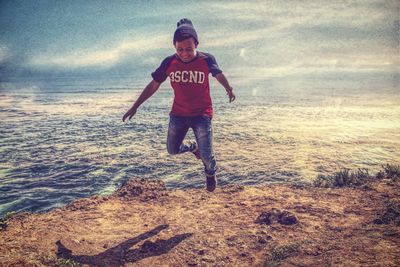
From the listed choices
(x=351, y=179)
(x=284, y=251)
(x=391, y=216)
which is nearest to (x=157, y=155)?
(x=351, y=179)

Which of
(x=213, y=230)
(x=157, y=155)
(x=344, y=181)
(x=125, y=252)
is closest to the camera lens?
(x=125, y=252)

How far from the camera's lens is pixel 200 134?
15.3ft

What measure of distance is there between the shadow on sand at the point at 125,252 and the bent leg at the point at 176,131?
134 centimetres

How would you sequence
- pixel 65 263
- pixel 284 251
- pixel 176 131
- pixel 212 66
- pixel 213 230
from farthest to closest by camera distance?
pixel 176 131 → pixel 212 66 → pixel 213 230 → pixel 284 251 → pixel 65 263

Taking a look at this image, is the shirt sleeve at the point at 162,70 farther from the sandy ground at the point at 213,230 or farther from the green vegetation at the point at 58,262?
the green vegetation at the point at 58,262

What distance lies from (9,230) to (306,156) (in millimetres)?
7544

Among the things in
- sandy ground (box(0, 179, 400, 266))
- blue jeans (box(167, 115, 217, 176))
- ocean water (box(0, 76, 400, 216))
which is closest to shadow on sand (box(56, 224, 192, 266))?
sandy ground (box(0, 179, 400, 266))

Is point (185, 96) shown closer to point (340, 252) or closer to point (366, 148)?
point (340, 252)

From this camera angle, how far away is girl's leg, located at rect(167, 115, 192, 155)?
480cm

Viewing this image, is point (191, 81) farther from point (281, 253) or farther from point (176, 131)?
point (281, 253)

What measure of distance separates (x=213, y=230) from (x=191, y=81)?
6.90 feet

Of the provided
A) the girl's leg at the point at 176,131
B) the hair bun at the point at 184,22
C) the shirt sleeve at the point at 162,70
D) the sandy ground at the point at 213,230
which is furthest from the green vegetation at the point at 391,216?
the hair bun at the point at 184,22

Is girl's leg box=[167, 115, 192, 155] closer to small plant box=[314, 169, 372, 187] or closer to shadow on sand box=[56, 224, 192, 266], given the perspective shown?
shadow on sand box=[56, 224, 192, 266]

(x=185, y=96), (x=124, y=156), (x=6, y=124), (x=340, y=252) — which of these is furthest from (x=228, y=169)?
(x=6, y=124)
